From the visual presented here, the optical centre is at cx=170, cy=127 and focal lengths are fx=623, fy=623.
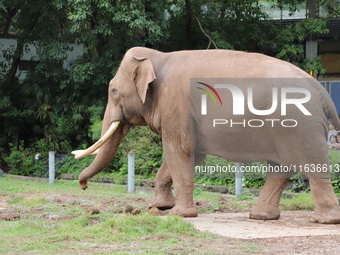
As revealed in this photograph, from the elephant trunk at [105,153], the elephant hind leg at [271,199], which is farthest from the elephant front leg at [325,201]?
the elephant trunk at [105,153]

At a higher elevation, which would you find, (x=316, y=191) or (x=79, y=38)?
(x=79, y=38)

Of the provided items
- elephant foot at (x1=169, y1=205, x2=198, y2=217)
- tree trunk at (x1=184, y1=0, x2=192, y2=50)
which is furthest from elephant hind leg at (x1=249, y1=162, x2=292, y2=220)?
tree trunk at (x1=184, y1=0, x2=192, y2=50)

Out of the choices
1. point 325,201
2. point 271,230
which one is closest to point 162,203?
point 271,230

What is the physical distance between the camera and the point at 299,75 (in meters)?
8.43

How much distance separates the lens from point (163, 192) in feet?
32.8

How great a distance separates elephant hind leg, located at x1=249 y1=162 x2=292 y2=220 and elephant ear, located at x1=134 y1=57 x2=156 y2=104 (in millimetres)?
2125

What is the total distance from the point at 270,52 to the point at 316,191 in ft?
57.3

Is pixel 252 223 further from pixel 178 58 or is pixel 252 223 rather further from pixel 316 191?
pixel 178 58

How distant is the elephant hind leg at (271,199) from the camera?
899 cm

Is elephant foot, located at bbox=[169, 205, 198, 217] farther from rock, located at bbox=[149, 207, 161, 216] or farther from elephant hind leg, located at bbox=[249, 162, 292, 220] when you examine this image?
elephant hind leg, located at bbox=[249, 162, 292, 220]

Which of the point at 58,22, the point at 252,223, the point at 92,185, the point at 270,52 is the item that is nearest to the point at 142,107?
the point at 252,223

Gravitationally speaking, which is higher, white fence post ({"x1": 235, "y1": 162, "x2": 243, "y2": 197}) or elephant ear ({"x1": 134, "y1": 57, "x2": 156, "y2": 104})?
elephant ear ({"x1": 134, "y1": 57, "x2": 156, "y2": 104})

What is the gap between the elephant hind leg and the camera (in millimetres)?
8992

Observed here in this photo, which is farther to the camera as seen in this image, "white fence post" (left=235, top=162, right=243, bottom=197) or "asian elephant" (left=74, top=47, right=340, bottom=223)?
"white fence post" (left=235, top=162, right=243, bottom=197)
